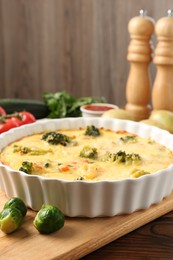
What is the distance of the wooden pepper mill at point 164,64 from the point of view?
3713mm

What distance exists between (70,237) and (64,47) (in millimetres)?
4292

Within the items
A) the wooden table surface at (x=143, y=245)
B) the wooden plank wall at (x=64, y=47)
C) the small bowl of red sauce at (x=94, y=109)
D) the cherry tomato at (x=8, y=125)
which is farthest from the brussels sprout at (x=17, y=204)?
the wooden plank wall at (x=64, y=47)

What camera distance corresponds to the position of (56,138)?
9.75 ft

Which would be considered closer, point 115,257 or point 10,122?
point 115,257

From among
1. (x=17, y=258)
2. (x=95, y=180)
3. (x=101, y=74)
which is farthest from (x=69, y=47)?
(x=17, y=258)

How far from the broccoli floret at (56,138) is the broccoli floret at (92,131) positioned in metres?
0.16

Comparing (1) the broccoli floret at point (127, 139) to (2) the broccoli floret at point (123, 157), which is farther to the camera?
(1) the broccoli floret at point (127, 139)

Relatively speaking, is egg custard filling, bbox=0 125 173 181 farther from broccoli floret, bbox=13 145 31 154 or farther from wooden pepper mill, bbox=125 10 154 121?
wooden pepper mill, bbox=125 10 154 121

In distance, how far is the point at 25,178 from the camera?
2355 mm

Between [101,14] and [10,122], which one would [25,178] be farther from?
[101,14]

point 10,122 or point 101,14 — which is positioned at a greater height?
point 101,14

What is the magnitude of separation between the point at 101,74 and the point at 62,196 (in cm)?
387

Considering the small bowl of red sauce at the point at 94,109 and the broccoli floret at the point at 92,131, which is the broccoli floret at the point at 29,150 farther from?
the small bowl of red sauce at the point at 94,109

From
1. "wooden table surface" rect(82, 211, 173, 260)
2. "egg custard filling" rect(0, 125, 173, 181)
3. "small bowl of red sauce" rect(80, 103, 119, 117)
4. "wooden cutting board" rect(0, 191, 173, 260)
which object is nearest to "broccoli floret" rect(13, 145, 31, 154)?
"egg custard filling" rect(0, 125, 173, 181)
